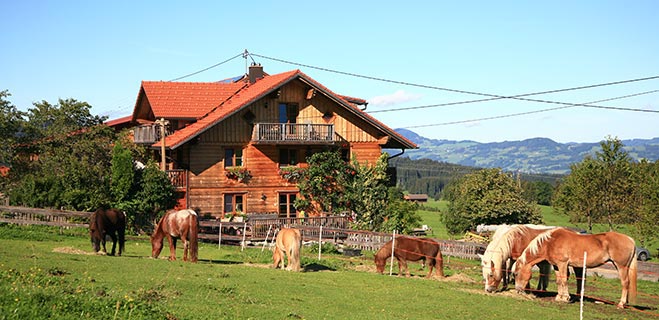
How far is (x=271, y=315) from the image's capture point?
615 inches

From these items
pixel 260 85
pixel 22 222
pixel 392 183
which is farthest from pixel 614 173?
pixel 22 222

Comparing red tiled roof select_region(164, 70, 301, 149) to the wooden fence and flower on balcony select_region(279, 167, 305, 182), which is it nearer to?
flower on balcony select_region(279, 167, 305, 182)

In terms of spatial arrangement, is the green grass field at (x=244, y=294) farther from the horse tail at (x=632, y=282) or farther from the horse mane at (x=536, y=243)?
the horse mane at (x=536, y=243)

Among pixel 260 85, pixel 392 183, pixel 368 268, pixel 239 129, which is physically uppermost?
pixel 260 85

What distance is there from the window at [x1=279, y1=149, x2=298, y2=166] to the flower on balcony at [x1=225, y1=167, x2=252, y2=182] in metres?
2.38

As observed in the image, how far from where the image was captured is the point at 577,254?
2156cm

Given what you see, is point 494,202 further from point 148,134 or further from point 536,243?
point 536,243

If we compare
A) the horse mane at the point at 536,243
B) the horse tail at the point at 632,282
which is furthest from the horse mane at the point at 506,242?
the horse tail at the point at 632,282

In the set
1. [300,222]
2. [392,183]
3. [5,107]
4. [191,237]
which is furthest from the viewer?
[5,107]

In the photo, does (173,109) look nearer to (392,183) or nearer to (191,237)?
(392,183)

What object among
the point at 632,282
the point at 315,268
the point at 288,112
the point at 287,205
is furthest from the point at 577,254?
the point at 288,112

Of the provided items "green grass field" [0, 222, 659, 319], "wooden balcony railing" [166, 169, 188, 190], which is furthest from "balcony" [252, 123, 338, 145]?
"green grass field" [0, 222, 659, 319]

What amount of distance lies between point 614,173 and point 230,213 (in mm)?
37154

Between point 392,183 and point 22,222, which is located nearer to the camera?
point 22,222
